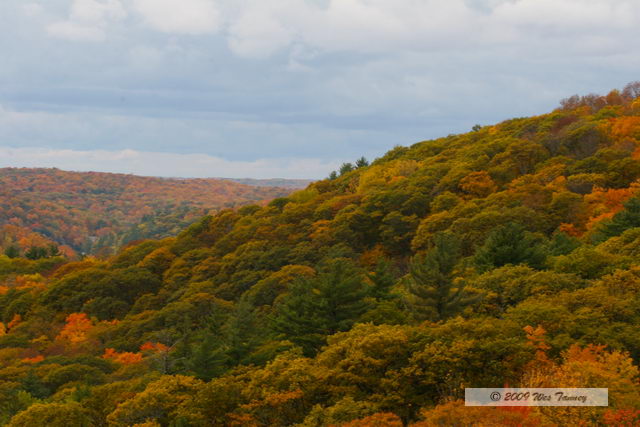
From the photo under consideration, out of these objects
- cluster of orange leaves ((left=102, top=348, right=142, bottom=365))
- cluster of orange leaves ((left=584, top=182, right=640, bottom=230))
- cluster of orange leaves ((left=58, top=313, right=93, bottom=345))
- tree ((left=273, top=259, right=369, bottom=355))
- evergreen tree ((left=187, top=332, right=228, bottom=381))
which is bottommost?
cluster of orange leaves ((left=58, top=313, right=93, bottom=345))

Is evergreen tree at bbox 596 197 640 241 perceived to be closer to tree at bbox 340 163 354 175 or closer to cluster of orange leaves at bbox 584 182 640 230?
cluster of orange leaves at bbox 584 182 640 230

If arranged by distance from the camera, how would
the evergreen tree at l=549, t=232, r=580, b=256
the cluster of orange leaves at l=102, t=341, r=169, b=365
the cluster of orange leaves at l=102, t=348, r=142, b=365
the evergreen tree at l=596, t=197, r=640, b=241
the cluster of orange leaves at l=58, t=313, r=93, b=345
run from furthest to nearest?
the cluster of orange leaves at l=58, t=313, r=93, b=345, the cluster of orange leaves at l=102, t=348, r=142, b=365, the cluster of orange leaves at l=102, t=341, r=169, b=365, the evergreen tree at l=596, t=197, r=640, b=241, the evergreen tree at l=549, t=232, r=580, b=256

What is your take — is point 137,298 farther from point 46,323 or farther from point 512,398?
point 512,398

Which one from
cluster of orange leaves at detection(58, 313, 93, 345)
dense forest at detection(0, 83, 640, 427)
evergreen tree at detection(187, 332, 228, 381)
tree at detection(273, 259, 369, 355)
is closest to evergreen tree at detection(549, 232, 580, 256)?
dense forest at detection(0, 83, 640, 427)

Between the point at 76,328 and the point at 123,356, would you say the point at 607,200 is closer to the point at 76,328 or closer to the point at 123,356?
the point at 123,356

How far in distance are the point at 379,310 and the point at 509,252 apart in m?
10.3

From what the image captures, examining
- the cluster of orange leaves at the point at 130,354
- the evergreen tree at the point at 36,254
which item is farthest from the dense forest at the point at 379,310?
the evergreen tree at the point at 36,254

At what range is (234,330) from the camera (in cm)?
3316

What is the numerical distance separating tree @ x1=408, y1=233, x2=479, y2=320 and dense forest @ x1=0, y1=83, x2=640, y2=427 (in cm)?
10

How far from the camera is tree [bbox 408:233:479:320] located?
3047 centimetres

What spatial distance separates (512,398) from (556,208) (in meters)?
44.8

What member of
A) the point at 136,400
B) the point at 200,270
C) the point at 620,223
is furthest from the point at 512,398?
the point at 200,270

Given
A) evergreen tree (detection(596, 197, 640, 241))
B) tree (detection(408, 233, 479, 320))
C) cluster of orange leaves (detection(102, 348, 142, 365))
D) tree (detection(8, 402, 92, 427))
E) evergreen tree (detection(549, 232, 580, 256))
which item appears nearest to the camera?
tree (detection(8, 402, 92, 427))

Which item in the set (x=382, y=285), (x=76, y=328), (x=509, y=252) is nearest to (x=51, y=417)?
(x=382, y=285)
